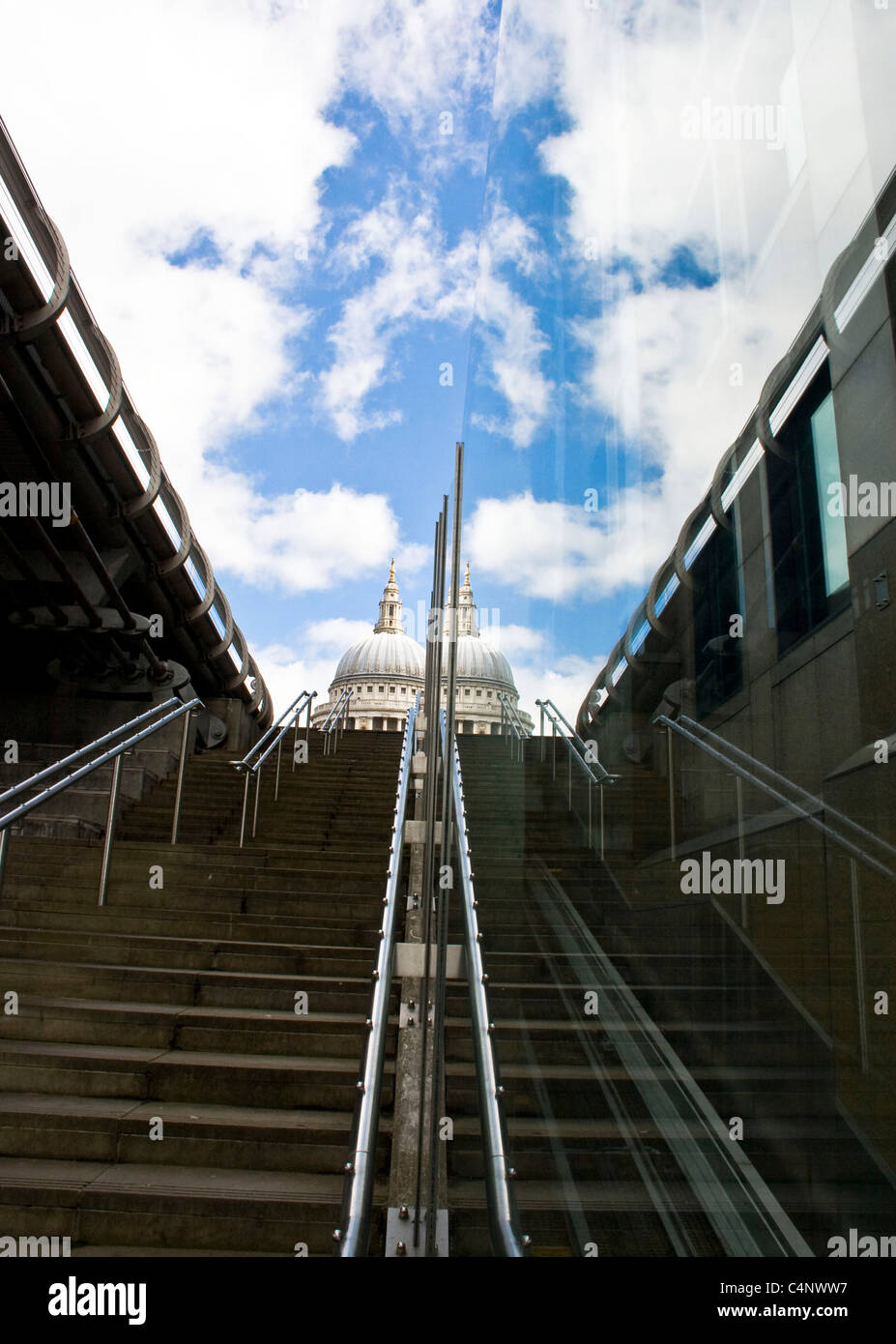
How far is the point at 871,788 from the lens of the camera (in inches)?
25.2

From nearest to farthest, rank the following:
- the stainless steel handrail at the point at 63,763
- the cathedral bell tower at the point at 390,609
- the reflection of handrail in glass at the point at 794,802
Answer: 1. the reflection of handrail in glass at the point at 794,802
2. the stainless steel handrail at the point at 63,763
3. the cathedral bell tower at the point at 390,609

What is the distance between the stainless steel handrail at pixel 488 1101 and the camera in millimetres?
1519

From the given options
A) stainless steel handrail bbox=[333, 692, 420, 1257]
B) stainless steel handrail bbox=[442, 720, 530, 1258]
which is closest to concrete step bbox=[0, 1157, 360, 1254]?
stainless steel handrail bbox=[333, 692, 420, 1257]

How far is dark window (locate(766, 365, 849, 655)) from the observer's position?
71cm

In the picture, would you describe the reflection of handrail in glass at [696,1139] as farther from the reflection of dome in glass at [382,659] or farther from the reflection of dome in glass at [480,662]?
the reflection of dome in glass at [382,659]

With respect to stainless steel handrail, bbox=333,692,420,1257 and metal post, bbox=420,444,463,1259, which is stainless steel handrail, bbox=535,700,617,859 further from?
stainless steel handrail, bbox=333,692,420,1257

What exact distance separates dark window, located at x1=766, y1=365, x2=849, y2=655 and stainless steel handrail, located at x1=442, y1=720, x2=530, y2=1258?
1048 mm

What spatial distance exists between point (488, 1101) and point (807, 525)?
5.45 feet

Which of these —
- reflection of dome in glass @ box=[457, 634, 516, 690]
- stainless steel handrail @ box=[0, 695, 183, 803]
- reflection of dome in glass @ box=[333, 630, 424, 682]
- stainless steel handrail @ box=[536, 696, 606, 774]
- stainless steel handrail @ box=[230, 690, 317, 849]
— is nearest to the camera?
stainless steel handrail @ box=[536, 696, 606, 774]

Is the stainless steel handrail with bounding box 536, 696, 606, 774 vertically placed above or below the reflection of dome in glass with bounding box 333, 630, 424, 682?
below

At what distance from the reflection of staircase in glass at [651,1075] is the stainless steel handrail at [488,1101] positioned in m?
0.03

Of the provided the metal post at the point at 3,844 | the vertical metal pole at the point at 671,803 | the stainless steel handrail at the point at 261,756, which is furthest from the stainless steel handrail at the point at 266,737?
the vertical metal pole at the point at 671,803
